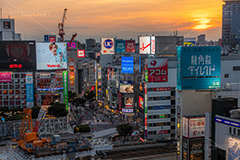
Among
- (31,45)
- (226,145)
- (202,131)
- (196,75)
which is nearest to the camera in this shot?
(226,145)

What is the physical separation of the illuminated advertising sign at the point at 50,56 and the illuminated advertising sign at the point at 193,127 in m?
43.0

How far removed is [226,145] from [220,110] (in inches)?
104

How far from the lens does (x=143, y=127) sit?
4309cm

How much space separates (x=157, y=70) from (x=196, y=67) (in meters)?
15.7

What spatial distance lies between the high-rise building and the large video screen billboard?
3735 inches

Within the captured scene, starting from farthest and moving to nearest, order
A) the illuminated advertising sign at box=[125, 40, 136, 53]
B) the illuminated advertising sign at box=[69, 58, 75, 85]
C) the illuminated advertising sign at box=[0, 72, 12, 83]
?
the illuminated advertising sign at box=[69, 58, 75, 85] → the illuminated advertising sign at box=[125, 40, 136, 53] → the illuminated advertising sign at box=[0, 72, 12, 83]

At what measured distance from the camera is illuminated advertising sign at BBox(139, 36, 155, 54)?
6328 centimetres

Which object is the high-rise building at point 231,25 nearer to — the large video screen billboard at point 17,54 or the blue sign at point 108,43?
the blue sign at point 108,43

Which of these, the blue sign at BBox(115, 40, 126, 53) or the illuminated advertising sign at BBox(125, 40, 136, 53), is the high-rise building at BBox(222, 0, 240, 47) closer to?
the illuminated advertising sign at BBox(125, 40, 136, 53)

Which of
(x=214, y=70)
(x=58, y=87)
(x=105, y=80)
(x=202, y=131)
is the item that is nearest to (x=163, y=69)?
(x=214, y=70)

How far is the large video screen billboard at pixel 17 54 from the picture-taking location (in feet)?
196

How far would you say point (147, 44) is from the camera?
63688mm

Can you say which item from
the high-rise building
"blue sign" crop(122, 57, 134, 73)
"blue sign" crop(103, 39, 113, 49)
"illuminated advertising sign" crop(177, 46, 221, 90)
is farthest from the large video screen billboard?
the high-rise building

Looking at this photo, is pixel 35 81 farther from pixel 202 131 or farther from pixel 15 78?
pixel 202 131
